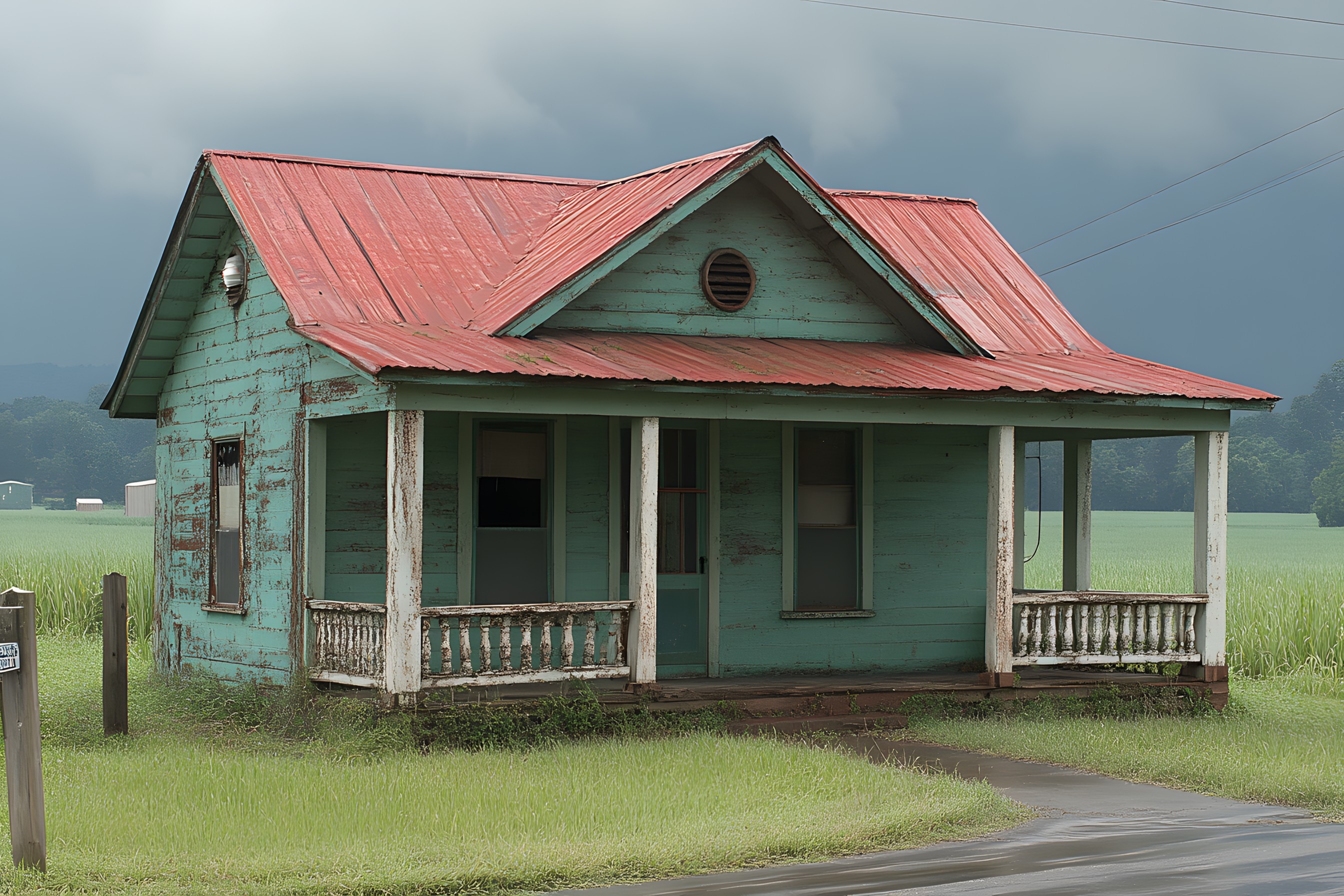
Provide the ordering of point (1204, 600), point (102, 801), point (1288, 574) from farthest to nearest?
point (1288, 574)
point (1204, 600)
point (102, 801)

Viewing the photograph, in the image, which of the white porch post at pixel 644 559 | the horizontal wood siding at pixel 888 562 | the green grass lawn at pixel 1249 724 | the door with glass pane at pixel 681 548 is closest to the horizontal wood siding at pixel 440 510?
the door with glass pane at pixel 681 548

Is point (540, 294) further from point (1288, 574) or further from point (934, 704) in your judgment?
point (1288, 574)

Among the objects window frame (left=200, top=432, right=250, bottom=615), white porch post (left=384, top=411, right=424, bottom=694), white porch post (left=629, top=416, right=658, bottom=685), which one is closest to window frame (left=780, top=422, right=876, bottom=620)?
white porch post (left=629, top=416, right=658, bottom=685)

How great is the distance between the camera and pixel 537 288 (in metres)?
13.9

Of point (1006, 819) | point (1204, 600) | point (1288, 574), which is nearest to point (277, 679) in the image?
point (1006, 819)

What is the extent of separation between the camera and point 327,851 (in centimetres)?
839

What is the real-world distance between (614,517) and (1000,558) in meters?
3.70

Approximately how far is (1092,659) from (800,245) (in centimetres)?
500

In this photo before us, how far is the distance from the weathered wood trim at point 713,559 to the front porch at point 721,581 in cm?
2

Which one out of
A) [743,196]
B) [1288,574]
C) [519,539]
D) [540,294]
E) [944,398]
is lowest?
[1288,574]

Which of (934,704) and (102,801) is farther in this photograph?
(934,704)

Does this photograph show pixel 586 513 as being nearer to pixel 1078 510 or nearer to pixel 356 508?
pixel 356 508

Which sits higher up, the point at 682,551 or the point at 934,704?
the point at 682,551

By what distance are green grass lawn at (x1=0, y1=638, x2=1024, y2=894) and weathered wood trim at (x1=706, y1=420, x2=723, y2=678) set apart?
233cm
